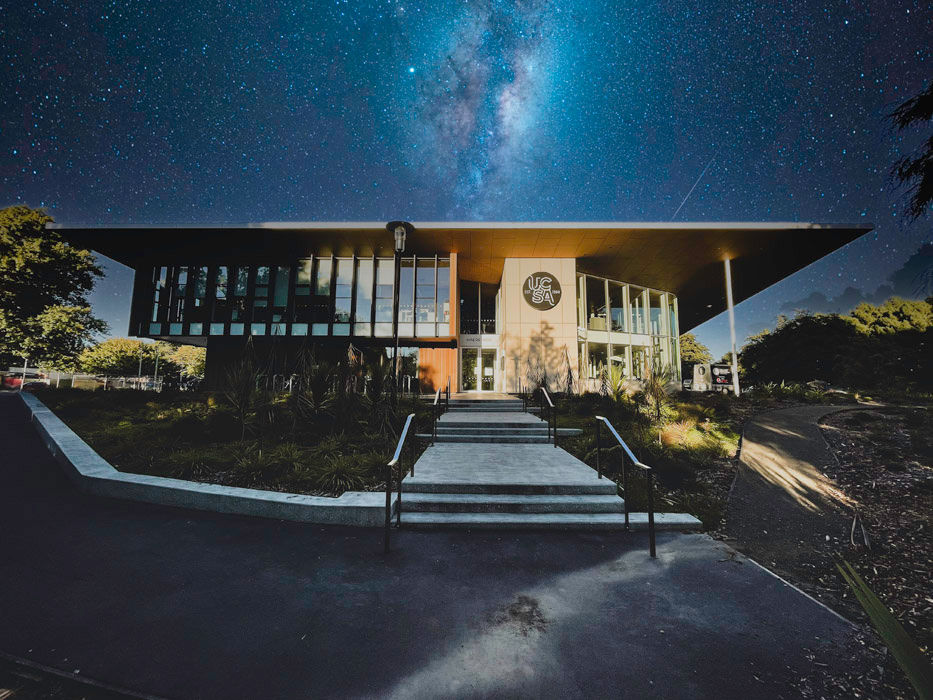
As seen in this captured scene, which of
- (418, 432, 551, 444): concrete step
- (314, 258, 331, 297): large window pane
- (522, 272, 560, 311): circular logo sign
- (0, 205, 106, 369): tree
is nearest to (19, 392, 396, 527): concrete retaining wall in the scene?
(418, 432, 551, 444): concrete step

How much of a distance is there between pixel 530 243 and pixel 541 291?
2498 millimetres

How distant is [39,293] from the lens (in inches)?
828

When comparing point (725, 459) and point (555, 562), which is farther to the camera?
point (725, 459)

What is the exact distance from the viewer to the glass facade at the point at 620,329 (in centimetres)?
1931

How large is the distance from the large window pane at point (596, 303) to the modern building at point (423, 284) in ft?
0.24

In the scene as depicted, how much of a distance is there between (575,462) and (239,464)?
5.52m

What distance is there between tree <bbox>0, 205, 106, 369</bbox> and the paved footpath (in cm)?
2497

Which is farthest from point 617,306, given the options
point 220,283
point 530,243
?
point 220,283

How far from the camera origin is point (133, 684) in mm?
2051

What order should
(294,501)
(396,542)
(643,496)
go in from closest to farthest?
(396,542) → (294,501) → (643,496)

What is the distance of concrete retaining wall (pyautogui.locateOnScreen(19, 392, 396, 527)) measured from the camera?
4367mm

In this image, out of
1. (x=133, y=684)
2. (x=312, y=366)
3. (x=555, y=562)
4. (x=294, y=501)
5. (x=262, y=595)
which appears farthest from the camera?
(x=312, y=366)

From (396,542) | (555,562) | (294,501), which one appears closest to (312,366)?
(294,501)

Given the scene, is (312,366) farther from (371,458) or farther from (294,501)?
(294,501)
